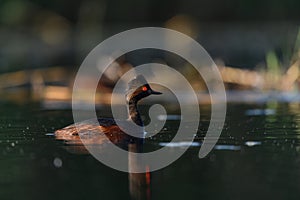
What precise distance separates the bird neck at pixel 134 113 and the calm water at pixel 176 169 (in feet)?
1.12

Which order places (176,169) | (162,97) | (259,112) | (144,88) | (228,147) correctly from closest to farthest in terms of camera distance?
(176,169)
(228,147)
(144,88)
(259,112)
(162,97)

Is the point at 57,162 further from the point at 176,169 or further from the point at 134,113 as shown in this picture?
the point at 134,113

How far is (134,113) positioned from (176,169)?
105 inches

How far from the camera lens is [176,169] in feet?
23.7

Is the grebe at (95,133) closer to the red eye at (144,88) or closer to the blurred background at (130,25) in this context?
the red eye at (144,88)

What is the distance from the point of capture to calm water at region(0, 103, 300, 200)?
20.7 feet

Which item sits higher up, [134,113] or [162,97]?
[162,97]

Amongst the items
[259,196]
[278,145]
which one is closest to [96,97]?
[278,145]

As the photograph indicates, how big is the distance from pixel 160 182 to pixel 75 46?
1460 cm

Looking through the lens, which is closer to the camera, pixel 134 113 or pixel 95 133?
pixel 95 133

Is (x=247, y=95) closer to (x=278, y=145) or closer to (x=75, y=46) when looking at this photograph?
(x=278, y=145)

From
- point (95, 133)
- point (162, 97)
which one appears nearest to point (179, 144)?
point (95, 133)

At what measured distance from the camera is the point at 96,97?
13961 millimetres

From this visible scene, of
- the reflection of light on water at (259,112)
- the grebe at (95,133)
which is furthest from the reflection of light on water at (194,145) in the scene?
the reflection of light on water at (259,112)
